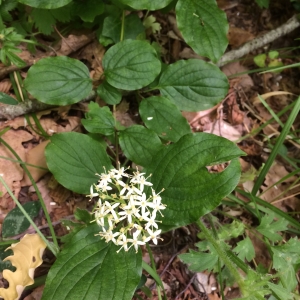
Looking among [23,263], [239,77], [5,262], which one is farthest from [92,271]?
[239,77]

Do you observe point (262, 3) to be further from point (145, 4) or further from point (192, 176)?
point (192, 176)

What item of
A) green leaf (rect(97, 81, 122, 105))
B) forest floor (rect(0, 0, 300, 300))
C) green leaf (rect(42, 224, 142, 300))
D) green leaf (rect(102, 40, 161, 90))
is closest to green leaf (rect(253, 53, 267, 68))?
forest floor (rect(0, 0, 300, 300))

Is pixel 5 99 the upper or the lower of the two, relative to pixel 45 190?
upper

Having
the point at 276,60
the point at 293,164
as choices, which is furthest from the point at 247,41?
the point at 293,164

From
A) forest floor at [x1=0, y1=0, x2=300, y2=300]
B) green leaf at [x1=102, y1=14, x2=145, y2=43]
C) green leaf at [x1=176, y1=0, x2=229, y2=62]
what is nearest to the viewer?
green leaf at [x1=176, y1=0, x2=229, y2=62]

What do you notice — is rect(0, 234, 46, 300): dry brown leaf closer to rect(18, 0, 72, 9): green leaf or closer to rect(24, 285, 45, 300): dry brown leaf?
rect(24, 285, 45, 300): dry brown leaf

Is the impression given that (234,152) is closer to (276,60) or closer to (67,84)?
(67,84)

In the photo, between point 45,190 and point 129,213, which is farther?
point 45,190
